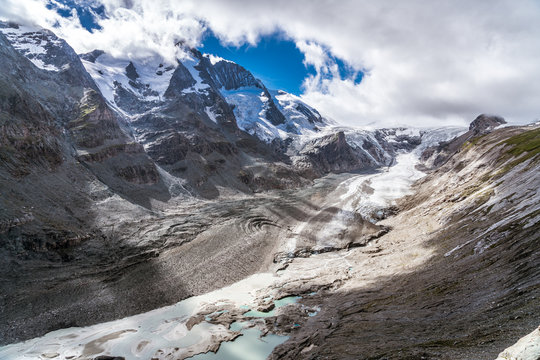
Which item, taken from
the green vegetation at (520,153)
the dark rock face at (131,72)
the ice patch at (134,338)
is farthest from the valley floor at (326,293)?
the dark rock face at (131,72)

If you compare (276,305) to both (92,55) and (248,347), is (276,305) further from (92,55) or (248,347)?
(92,55)

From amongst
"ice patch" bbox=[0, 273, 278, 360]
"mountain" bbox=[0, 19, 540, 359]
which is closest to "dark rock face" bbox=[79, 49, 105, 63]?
"mountain" bbox=[0, 19, 540, 359]

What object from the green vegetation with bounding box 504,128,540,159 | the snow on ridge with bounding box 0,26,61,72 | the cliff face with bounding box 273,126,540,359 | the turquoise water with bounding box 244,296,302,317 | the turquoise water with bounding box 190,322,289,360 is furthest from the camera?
the snow on ridge with bounding box 0,26,61,72

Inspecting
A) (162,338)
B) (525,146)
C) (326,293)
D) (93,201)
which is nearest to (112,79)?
(93,201)

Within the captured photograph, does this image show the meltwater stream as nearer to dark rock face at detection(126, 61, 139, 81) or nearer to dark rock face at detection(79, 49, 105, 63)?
dark rock face at detection(126, 61, 139, 81)

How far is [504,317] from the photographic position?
736 inches

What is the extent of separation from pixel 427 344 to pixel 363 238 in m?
38.6

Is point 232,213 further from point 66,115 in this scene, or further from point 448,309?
point 66,115

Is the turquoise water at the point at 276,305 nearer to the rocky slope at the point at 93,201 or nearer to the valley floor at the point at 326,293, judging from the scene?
the valley floor at the point at 326,293

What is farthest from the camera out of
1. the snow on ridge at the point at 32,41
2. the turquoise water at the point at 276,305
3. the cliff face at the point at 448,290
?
the snow on ridge at the point at 32,41

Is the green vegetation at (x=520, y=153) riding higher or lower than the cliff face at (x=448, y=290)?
higher

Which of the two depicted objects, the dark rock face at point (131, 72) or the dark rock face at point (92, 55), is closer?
the dark rock face at point (92, 55)

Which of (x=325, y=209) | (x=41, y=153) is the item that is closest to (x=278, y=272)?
(x=325, y=209)

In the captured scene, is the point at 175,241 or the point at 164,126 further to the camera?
the point at 164,126
